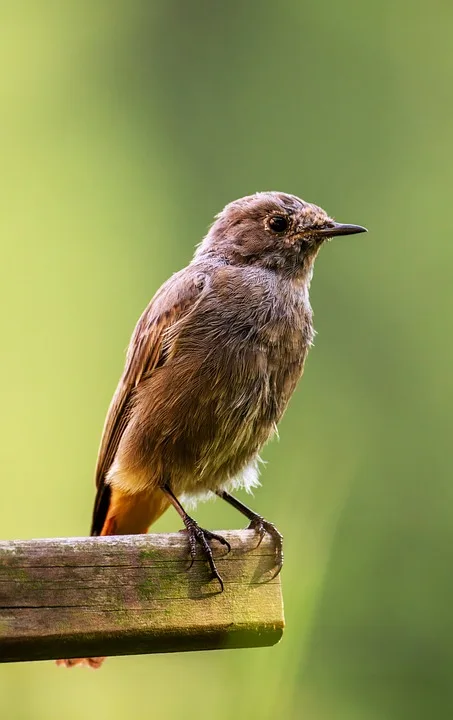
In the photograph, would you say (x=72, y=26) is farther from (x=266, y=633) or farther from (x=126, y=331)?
(x=266, y=633)

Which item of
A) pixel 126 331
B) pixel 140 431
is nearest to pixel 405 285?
pixel 126 331

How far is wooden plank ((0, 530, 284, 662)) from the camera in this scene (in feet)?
8.01

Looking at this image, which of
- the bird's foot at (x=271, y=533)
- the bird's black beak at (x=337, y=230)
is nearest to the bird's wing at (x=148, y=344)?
the bird's black beak at (x=337, y=230)

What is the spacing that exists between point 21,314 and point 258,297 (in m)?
3.45

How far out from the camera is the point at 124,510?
4.42 metres

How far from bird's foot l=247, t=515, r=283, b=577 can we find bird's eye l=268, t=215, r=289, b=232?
1.33 m

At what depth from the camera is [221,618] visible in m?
2.75

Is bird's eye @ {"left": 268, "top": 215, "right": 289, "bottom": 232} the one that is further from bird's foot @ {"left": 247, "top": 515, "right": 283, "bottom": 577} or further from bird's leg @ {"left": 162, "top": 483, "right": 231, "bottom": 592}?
bird's leg @ {"left": 162, "top": 483, "right": 231, "bottom": 592}

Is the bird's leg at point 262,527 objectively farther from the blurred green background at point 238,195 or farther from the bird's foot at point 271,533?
the blurred green background at point 238,195

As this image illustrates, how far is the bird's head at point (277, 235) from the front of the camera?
4.53 metres

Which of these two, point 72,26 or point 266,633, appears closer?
point 266,633

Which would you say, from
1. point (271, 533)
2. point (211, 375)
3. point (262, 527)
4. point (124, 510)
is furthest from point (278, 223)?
point (271, 533)

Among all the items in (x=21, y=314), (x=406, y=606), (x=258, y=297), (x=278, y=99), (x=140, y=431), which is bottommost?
(x=406, y=606)

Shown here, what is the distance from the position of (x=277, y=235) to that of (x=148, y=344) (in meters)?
0.76
